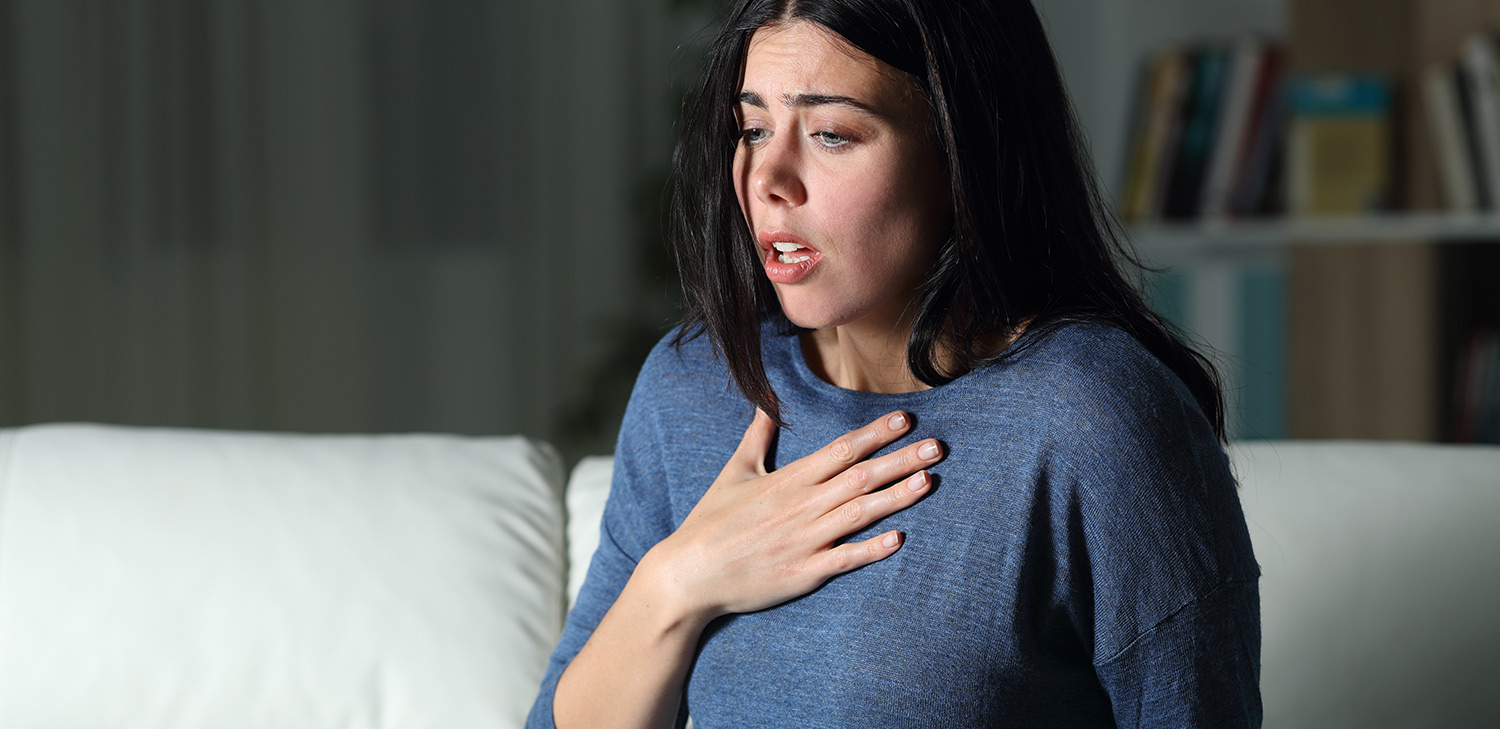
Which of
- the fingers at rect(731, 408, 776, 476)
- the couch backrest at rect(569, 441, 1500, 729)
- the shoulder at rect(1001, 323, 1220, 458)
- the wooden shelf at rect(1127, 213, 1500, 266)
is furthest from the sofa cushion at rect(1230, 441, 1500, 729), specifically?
the wooden shelf at rect(1127, 213, 1500, 266)

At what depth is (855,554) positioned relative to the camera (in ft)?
2.60

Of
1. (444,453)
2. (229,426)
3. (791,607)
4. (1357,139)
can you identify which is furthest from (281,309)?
(1357,139)

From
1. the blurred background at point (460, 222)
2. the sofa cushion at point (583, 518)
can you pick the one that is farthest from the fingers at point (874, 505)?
the blurred background at point (460, 222)

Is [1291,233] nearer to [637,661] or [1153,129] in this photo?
[1153,129]

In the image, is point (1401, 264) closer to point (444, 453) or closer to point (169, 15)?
point (444, 453)

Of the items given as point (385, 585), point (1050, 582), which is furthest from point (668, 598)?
point (385, 585)

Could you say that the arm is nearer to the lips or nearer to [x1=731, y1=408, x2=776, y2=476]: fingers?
[x1=731, y1=408, x2=776, y2=476]: fingers

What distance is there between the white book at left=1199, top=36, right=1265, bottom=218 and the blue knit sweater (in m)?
1.66

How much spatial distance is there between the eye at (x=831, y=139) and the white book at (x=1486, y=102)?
5.42 ft

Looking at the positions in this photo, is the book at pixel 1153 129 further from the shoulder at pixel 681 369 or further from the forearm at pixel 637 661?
the forearm at pixel 637 661

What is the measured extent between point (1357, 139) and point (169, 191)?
7.64ft

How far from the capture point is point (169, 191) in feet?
7.76

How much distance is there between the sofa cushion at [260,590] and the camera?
46.8 inches

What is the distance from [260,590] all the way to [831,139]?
2.72 feet
